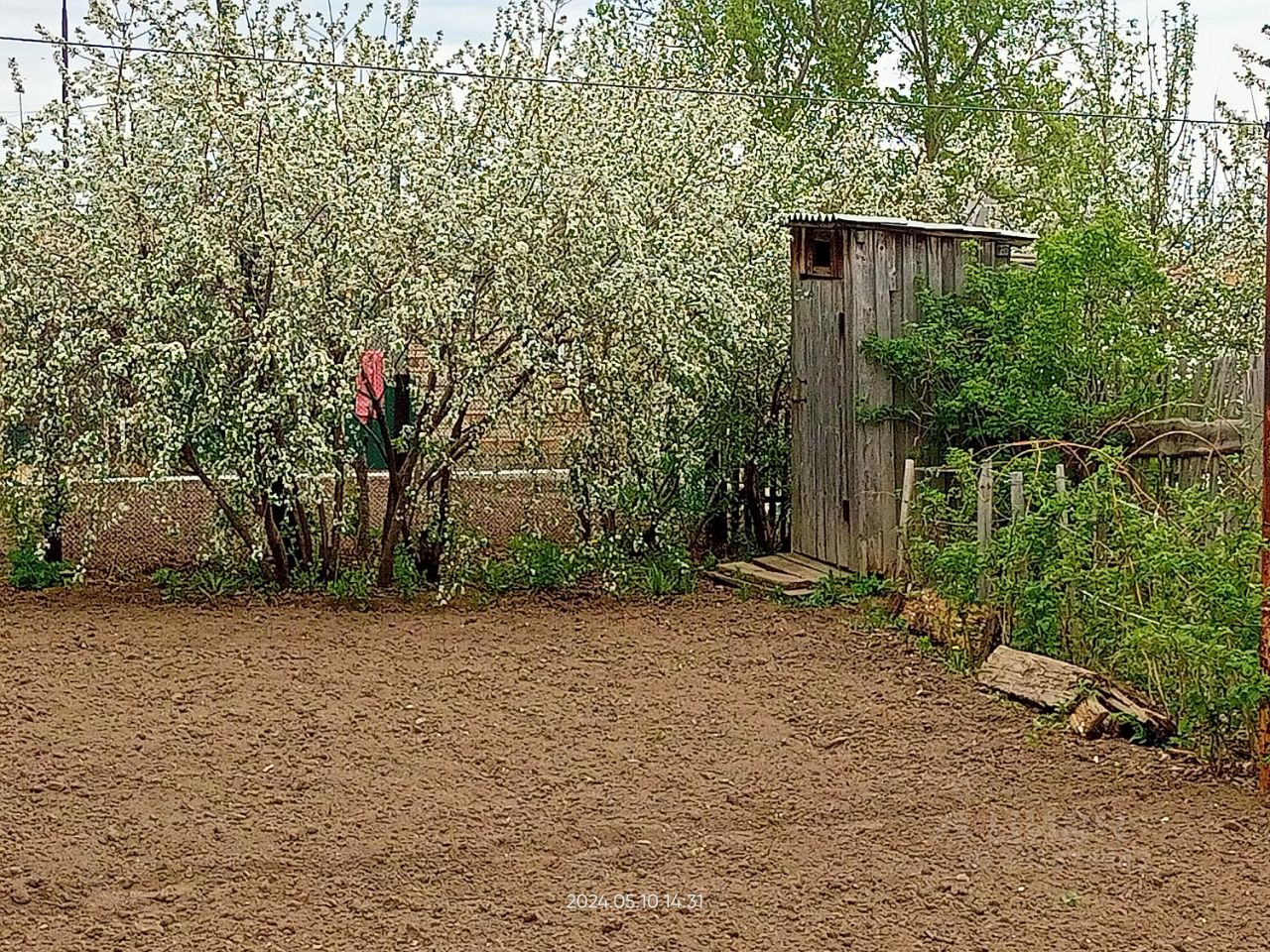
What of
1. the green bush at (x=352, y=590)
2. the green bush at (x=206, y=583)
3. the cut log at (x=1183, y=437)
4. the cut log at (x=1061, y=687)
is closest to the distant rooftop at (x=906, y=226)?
the cut log at (x=1183, y=437)

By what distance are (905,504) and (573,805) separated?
343 cm

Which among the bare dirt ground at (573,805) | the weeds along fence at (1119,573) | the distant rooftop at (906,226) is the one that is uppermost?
the distant rooftop at (906,226)

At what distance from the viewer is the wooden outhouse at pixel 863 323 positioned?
8.42m

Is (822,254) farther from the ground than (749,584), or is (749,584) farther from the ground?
(822,254)

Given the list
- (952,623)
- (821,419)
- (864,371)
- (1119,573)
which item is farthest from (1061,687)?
(821,419)

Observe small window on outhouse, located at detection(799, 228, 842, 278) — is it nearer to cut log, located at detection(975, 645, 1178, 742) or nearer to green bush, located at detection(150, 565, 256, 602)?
cut log, located at detection(975, 645, 1178, 742)

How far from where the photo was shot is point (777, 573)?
8719mm

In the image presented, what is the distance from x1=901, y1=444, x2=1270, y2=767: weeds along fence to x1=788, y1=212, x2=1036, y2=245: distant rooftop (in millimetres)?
1478

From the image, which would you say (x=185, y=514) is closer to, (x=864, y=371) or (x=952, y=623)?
(x=864, y=371)

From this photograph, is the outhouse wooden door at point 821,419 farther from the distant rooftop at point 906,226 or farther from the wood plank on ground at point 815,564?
the distant rooftop at point 906,226

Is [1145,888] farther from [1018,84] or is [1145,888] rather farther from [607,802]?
[1018,84]

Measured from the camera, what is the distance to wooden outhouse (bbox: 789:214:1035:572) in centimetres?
842

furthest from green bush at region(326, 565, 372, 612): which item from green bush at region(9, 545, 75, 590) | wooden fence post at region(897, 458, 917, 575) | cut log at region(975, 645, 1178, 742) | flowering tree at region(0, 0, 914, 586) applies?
cut log at region(975, 645, 1178, 742)

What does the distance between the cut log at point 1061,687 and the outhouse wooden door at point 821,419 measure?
2.39m
